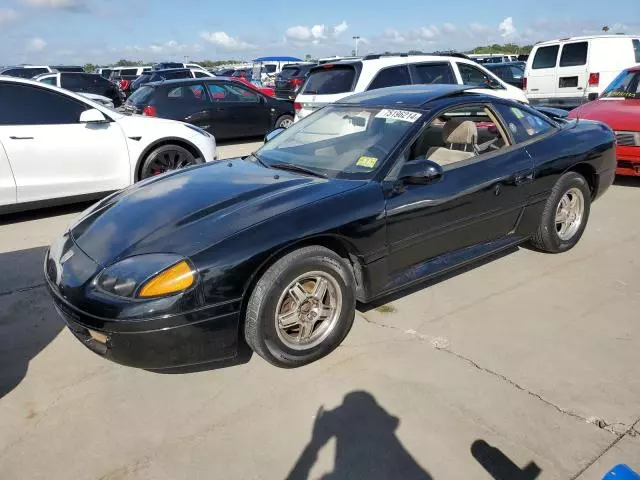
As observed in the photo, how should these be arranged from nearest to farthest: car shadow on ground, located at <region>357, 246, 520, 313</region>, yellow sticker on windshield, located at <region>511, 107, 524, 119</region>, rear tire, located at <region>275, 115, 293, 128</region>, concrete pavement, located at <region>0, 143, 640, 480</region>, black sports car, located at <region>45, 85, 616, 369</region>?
concrete pavement, located at <region>0, 143, 640, 480</region> < black sports car, located at <region>45, 85, 616, 369</region> < car shadow on ground, located at <region>357, 246, 520, 313</region> < yellow sticker on windshield, located at <region>511, 107, 524, 119</region> < rear tire, located at <region>275, 115, 293, 128</region>

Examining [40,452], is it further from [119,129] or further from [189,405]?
[119,129]

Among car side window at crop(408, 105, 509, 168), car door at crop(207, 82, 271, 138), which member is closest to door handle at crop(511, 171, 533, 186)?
car side window at crop(408, 105, 509, 168)

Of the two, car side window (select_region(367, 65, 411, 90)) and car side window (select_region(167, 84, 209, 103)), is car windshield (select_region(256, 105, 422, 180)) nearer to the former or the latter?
car side window (select_region(367, 65, 411, 90))

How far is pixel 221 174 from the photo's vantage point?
3701mm

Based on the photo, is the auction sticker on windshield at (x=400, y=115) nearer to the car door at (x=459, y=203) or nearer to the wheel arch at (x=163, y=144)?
the car door at (x=459, y=203)

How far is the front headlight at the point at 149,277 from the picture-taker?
2568 millimetres

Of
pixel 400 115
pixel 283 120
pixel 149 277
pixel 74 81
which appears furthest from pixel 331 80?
pixel 74 81

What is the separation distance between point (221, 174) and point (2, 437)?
2.00 m

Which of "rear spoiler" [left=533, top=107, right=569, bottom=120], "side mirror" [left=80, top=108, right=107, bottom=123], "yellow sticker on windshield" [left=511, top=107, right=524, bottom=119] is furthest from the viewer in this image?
"side mirror" [left=80, top=108, right=107, bottom=123]

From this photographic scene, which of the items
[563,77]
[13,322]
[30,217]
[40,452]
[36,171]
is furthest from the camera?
[563,77]

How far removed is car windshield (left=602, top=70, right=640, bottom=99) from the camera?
24.4 feet

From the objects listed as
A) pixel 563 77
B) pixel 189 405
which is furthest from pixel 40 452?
pixel 563 77

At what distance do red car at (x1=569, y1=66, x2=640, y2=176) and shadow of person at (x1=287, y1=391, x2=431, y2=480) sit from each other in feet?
18.0

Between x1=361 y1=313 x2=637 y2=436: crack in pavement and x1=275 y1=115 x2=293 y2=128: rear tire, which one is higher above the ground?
x1=275 y1=115 x2=293 y2=128: rear tire
